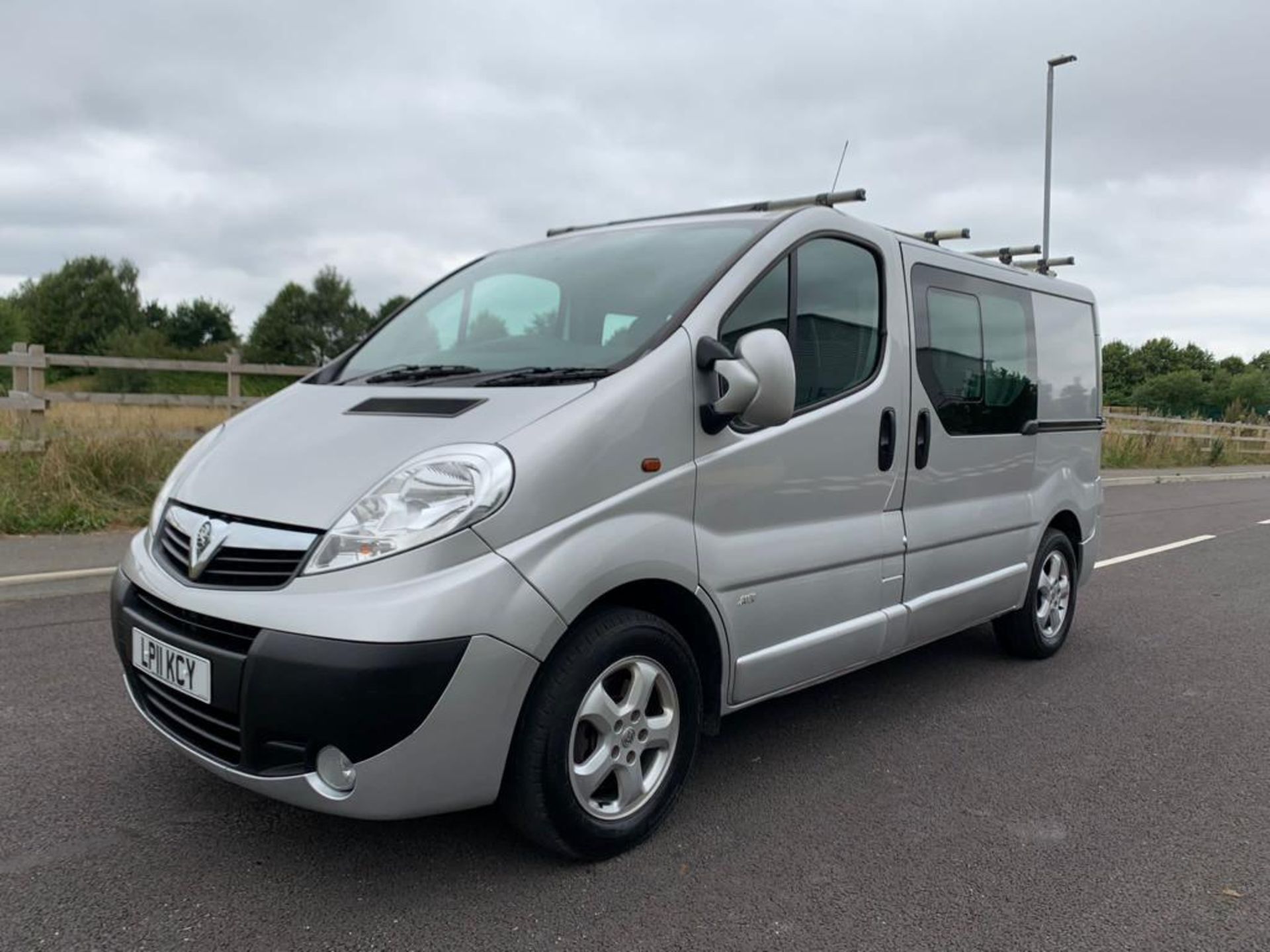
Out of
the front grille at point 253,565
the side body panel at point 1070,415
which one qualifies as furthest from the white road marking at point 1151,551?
the front grille at point 253,565

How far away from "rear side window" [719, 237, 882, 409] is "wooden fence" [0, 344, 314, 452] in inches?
241

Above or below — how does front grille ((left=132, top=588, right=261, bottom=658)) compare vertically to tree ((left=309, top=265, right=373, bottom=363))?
below

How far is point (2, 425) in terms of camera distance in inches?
342

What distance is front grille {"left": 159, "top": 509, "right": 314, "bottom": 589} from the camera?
2.36 meters

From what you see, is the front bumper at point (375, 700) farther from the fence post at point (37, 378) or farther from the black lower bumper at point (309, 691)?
the fence post at point (37, 378)

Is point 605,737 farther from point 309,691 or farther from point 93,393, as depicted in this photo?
point 93,393

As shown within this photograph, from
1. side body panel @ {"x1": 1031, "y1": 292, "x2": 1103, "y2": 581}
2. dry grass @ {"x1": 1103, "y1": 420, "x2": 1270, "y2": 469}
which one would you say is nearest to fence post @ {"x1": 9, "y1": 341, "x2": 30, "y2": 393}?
side body panel @ {"x1": 1031, "y1": 292, "x2": 1103, "y2": 581}

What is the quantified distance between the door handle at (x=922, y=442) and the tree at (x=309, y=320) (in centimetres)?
6385

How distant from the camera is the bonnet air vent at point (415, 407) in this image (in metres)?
2.66

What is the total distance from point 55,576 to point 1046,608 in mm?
5630

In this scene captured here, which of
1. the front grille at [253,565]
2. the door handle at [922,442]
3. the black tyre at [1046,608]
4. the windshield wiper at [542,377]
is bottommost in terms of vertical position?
the black tyre at [1046,608]

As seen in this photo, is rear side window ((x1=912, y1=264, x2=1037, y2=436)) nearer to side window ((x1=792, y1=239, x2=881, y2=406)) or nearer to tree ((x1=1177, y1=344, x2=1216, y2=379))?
side window ((x1=792, y1=239, x2=881, y2=406))

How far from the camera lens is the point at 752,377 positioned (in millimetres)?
2762

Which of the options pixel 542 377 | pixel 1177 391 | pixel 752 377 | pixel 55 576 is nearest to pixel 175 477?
pixel 542 377
